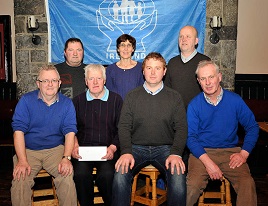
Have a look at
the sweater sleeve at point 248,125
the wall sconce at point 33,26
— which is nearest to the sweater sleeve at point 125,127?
the sweater sleeve at point 248,125

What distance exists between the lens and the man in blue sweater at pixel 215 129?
8.87 ft

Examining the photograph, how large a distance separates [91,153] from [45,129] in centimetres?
44

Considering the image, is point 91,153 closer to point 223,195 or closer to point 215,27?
point 223,195

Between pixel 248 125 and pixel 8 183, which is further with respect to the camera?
pixel 8 183

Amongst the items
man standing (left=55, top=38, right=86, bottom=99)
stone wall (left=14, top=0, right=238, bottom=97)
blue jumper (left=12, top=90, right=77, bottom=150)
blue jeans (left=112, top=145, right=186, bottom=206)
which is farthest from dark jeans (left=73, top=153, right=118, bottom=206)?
stone wall (left=14, top=0, right=238, bottom=97)

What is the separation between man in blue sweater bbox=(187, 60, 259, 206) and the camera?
8.87 ft

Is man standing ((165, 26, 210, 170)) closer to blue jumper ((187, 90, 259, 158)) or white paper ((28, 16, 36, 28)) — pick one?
blue jumper ((187, 90, 259, 158))

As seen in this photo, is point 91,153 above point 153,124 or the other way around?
the other way around

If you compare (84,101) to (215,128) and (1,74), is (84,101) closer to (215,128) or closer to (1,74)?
(215,128)

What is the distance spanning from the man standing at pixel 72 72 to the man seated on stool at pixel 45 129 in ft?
1.40

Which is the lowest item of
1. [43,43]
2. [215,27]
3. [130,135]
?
[130,135]

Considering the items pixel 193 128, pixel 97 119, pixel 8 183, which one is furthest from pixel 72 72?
pixel 8 183

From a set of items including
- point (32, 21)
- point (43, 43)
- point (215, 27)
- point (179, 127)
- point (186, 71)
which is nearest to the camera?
point (179, 127)

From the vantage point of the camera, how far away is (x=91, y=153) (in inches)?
110
